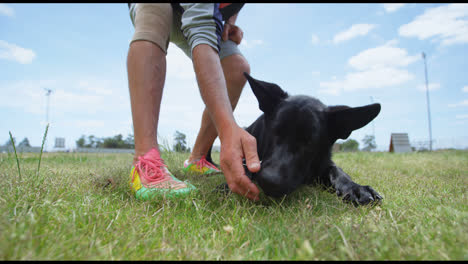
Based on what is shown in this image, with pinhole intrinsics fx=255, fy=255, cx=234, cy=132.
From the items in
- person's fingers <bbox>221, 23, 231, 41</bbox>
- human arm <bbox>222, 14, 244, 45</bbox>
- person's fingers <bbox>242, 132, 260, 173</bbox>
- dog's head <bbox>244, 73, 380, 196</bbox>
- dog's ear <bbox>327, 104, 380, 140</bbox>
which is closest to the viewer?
person's fingers <bbox>242, 132, 260, 173</bbox>

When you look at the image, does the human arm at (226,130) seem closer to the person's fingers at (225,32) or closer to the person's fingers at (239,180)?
the person's fingers at (239,180)

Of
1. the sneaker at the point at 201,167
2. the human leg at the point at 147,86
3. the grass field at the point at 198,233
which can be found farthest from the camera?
the sneaker at the point at 201,167

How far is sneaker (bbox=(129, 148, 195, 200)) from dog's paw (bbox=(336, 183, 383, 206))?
1.16 metres

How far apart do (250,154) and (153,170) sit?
→ 848mm

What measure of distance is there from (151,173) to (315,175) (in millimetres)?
1437

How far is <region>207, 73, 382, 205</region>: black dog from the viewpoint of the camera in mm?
1723

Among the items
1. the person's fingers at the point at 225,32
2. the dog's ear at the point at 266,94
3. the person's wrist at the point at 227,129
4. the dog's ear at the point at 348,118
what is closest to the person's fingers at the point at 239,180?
the person's wrist at the point at 227,129

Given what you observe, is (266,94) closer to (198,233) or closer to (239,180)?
(239,180)

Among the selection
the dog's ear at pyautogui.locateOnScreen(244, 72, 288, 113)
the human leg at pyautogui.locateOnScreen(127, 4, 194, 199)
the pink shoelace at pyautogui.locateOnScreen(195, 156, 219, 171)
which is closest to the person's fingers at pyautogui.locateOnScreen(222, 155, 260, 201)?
the human leg at pyautogui.locateOnScreen(127, 4, 194, 199)

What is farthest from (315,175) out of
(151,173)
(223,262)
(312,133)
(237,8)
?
(237,8)

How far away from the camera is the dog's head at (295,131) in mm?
1710

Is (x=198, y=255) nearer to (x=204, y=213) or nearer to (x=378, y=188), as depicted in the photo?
Result: (x=204, y=213)

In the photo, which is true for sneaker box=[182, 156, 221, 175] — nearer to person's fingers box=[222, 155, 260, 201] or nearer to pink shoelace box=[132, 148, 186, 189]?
pink shoelace box=[132, 148, 186, 189]

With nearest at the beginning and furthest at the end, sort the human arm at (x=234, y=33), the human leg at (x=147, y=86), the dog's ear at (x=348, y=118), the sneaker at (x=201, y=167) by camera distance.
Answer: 1. the dog's ear at (x=348, y=118)
2. the human leg at (x=147, y=86)
3. the human arm at (x=234, y=33)
4. the sneaker at (x=201, y=167)
